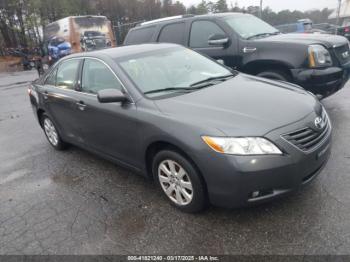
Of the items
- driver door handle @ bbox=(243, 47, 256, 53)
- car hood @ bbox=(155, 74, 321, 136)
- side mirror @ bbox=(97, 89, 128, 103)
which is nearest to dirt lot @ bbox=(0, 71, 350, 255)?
car hood @ bbox=(155, 74, 321, 136)

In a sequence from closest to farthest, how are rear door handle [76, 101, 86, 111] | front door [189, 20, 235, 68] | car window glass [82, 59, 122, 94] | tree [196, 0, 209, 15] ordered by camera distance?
car window glass [82, 59, 122, 94] < rear door handle [76, 101, 86, 111] < front door [189, 20, 235, 68] < tree [196, 0, 209, 15]

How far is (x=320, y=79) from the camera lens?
4891 mm

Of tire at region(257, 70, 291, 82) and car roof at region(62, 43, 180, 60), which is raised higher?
car roof at region(62, 43, 180, 60)

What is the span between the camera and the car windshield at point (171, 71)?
347 cm

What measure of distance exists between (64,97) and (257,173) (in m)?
2.97

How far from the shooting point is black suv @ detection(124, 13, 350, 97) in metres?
4.96

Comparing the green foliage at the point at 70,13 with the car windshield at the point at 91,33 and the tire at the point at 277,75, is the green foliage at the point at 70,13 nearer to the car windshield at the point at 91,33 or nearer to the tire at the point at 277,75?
the car windshield at the point at 91,33

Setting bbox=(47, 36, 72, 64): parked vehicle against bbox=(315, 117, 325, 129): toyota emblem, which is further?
bbox=(47, 36, 72, 64): parked vehicle

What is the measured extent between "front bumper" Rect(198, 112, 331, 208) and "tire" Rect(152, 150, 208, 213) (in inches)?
5.6

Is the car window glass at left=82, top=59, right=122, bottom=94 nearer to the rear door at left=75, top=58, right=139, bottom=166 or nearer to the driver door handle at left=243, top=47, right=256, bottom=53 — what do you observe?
the rear door at left=75, top=58, right=139, bottom=166

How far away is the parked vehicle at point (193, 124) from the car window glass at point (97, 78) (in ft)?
0.04

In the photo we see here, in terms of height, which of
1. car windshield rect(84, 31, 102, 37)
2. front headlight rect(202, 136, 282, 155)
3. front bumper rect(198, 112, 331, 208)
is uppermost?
car windshield rect(84, 31, 102, 37)

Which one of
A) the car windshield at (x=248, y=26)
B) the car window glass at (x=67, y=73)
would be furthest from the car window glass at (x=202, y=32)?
the car window glass at (x=67, y=73)

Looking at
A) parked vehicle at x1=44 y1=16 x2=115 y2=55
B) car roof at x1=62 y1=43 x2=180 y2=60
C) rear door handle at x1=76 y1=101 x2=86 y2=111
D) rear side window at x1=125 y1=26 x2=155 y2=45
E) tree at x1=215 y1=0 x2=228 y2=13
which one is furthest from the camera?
tree at x1=215 y1=0 x2=228 y2=13
